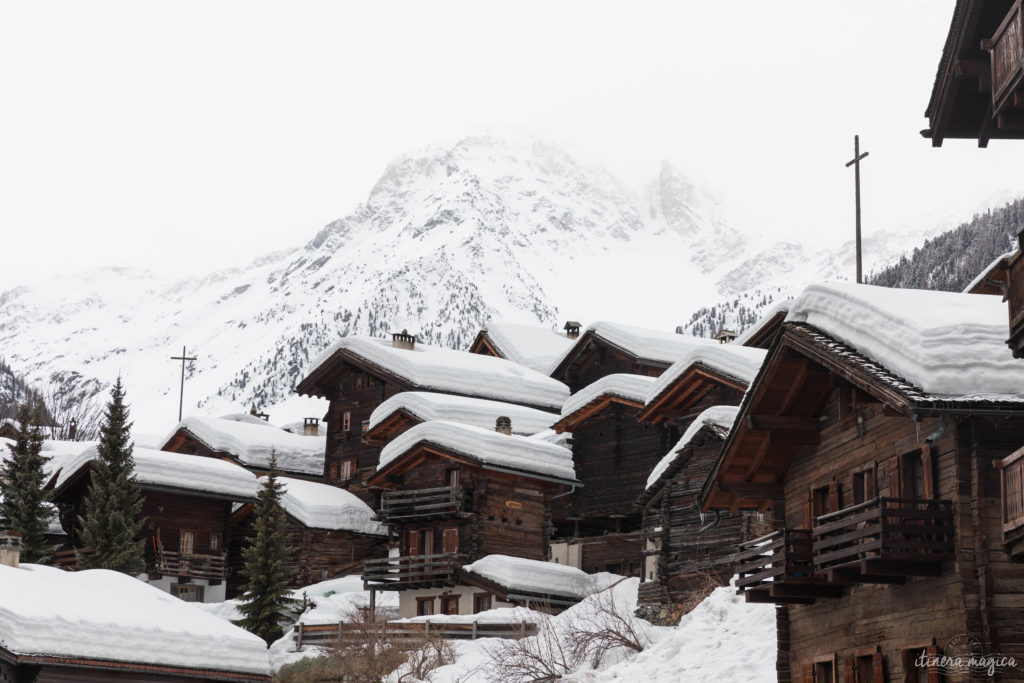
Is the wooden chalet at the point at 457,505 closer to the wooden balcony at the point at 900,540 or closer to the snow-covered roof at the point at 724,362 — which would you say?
the snow-covered roof at the point at 724,362

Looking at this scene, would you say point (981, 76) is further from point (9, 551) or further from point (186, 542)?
point (186, 542)

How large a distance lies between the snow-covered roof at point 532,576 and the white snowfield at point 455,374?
555 inches

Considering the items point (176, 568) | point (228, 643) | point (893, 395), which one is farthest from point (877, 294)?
point (176, 568)

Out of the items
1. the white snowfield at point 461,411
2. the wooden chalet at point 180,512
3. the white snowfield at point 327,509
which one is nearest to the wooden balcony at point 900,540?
the white snowfield at point 461,411

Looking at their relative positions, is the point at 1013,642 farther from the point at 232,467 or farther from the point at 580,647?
the point at 232,467

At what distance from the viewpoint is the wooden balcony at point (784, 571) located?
76.7 ft

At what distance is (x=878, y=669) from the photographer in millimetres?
22484

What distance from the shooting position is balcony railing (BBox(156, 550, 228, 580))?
1982 inches

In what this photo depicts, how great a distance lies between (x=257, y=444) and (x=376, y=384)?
6.16 metres

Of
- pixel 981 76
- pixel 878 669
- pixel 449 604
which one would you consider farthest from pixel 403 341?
pixel 981 76

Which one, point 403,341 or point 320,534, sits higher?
point 403,341

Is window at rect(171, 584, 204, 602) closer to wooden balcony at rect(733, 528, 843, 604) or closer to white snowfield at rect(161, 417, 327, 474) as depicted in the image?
white snowfield at rect(161, 417, 327, 474)

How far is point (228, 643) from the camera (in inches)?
1271

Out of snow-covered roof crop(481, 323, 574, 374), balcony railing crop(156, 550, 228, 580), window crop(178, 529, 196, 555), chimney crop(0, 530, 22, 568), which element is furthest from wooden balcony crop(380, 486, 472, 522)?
snow-covered roof crop(481, 323, 574, 374)
